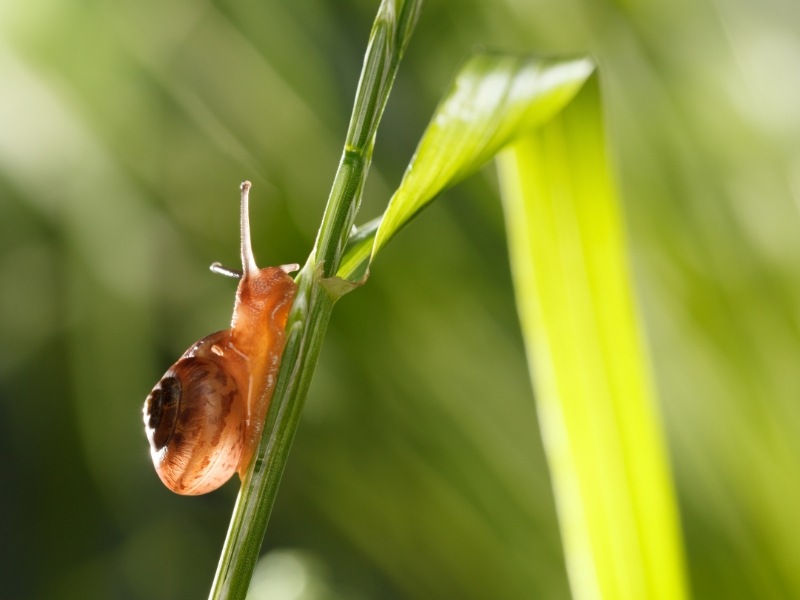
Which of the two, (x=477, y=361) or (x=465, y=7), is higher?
(x=465, y=7)

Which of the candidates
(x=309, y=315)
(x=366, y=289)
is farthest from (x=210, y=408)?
(x=366, y=289)

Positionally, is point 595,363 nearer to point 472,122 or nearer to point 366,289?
point 472,122

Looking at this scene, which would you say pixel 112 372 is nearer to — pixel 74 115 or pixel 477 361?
pixel 74 115

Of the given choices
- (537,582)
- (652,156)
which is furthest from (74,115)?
(537,582)

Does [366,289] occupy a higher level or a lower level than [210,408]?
higher

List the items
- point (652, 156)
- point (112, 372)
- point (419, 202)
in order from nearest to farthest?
1. point (419, 202)
2. point (652, 156)
3. point (112, 372)

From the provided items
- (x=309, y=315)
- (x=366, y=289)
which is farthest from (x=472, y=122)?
(x=366, y=289)

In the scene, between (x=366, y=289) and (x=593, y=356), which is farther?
(x=366, y=289)
